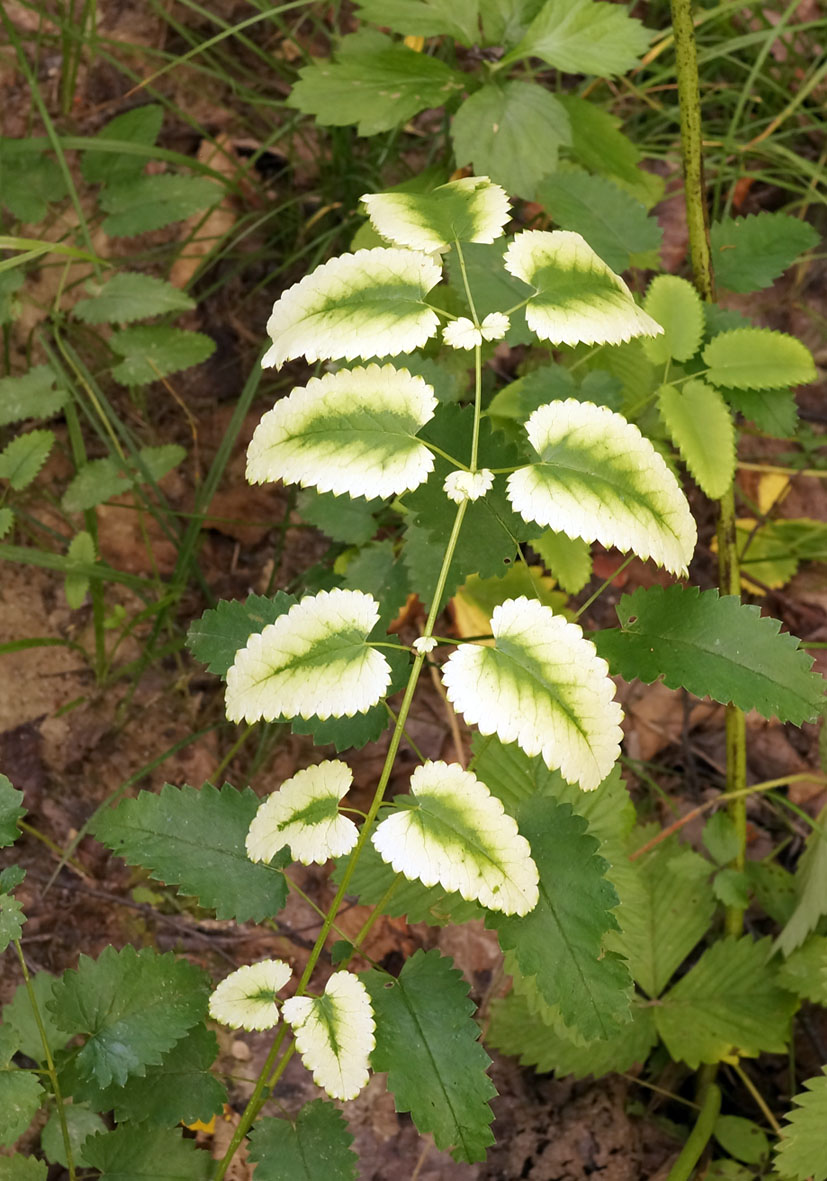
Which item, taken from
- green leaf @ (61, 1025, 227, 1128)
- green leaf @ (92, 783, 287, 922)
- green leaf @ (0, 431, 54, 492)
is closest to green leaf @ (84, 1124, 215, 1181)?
green leaf @ (61, 1025, 227, 1128)

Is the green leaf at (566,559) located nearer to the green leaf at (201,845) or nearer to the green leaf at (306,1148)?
the green leaf at (201,845)

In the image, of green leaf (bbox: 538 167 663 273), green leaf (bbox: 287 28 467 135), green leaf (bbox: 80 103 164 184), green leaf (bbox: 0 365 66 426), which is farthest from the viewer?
green leaf (bbox: 80 103 164 184)

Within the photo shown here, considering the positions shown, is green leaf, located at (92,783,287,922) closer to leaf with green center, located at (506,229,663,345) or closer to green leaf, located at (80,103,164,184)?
leaf with green center, located at (506,229,663,345)

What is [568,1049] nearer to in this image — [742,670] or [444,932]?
[444,932]

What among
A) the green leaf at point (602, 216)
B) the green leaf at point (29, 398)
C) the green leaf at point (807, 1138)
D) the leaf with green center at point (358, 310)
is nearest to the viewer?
the leaf with green center at point (358, 310)

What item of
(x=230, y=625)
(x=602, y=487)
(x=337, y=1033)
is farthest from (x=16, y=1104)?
(x=602, y=487)

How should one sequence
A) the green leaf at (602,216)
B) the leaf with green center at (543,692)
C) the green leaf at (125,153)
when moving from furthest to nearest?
the green leaf at (125,153) < the green leaf at (602,216) < the leaf with green center at (543,692)

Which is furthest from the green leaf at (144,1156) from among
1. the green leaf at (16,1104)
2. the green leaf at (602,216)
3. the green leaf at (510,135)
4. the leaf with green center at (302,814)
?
the green leaf at (510,135)
